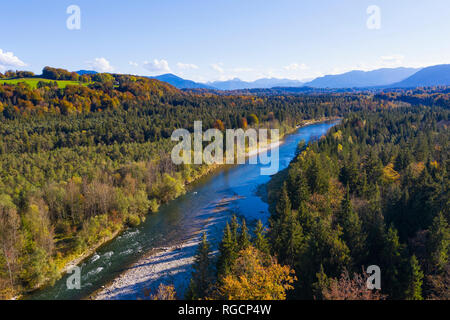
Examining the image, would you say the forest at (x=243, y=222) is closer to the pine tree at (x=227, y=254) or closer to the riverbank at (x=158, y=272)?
the pine tree at (x=227, y=254)

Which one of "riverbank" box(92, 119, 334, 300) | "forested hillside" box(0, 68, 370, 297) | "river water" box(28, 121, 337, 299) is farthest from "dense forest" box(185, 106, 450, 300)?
"forested hillside" box(0, 68, 370, 297)

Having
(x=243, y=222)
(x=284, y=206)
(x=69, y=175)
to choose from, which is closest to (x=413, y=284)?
(x=243, y=222)

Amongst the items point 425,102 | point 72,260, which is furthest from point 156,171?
point 425,102

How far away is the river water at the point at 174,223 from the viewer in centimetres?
2730

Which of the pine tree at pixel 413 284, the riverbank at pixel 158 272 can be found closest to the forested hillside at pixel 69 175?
the riverbank at pixel 158 272

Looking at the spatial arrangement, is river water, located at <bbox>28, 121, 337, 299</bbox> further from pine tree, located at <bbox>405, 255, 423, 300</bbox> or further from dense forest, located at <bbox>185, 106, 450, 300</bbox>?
pine tree, located at <bbox>405, 255, 423, 300</bbox>

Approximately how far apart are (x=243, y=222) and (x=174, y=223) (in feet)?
59.1

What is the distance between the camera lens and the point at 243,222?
23.1m

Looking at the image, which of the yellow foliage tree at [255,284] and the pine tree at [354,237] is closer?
the yellow foliage tree at [255,284]

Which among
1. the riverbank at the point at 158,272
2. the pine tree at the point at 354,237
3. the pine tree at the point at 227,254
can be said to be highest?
the pine tree at the point at 354,237

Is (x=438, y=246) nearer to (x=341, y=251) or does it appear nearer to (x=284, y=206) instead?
(x=341, y=251)

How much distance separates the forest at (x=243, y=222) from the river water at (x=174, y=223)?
1895mm

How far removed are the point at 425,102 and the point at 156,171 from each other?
16213 centimetres
